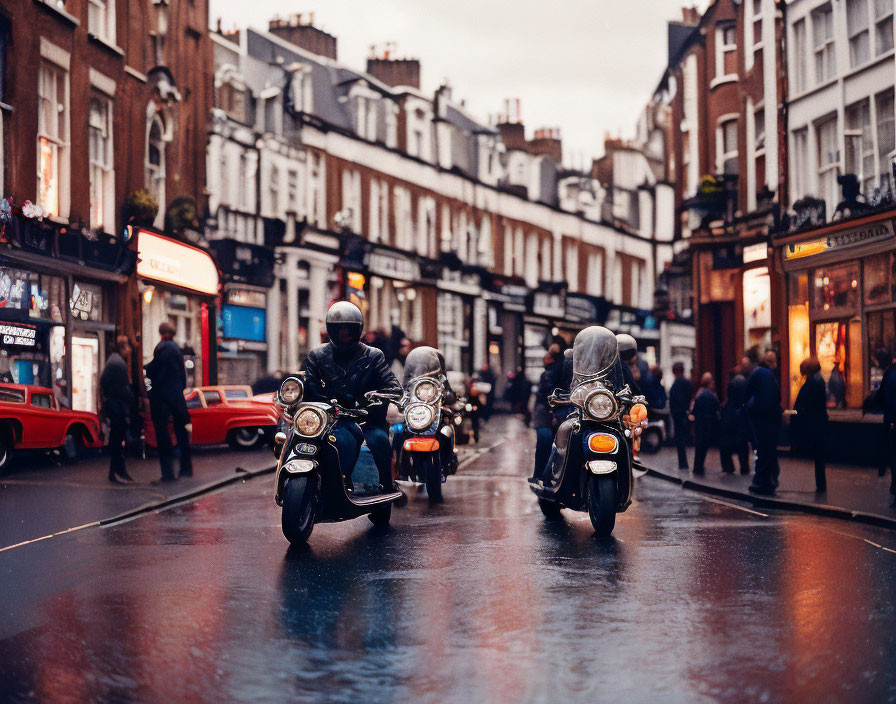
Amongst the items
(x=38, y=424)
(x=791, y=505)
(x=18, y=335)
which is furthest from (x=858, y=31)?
(x=38, y=424)

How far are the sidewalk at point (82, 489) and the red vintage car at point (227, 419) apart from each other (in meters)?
1.99

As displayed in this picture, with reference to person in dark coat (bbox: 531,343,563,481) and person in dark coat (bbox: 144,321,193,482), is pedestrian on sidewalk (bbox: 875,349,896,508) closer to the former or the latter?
person in dark coat (bbox: 531,343,563,481)

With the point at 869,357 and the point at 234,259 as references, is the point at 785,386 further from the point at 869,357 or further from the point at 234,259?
the point at 234,259

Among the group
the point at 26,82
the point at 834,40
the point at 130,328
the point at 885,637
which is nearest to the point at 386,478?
the point at 885,637

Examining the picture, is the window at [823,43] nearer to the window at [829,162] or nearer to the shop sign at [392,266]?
the window at [829,162]

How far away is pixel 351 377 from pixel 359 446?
0.61 meters

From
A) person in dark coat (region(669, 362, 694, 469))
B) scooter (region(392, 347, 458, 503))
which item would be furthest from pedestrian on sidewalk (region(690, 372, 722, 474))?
scooter (region(392, 347, 458, 503))

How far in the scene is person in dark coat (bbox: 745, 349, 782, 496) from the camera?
15.4 metres

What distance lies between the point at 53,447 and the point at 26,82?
21.0 feet

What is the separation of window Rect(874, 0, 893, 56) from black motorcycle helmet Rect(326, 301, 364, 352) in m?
16.0

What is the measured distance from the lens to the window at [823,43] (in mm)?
25516

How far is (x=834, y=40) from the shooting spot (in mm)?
25172

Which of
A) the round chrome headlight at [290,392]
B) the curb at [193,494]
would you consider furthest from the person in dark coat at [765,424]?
the round chrome headlight at [290,392]

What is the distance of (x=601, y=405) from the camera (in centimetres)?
A: 1093
